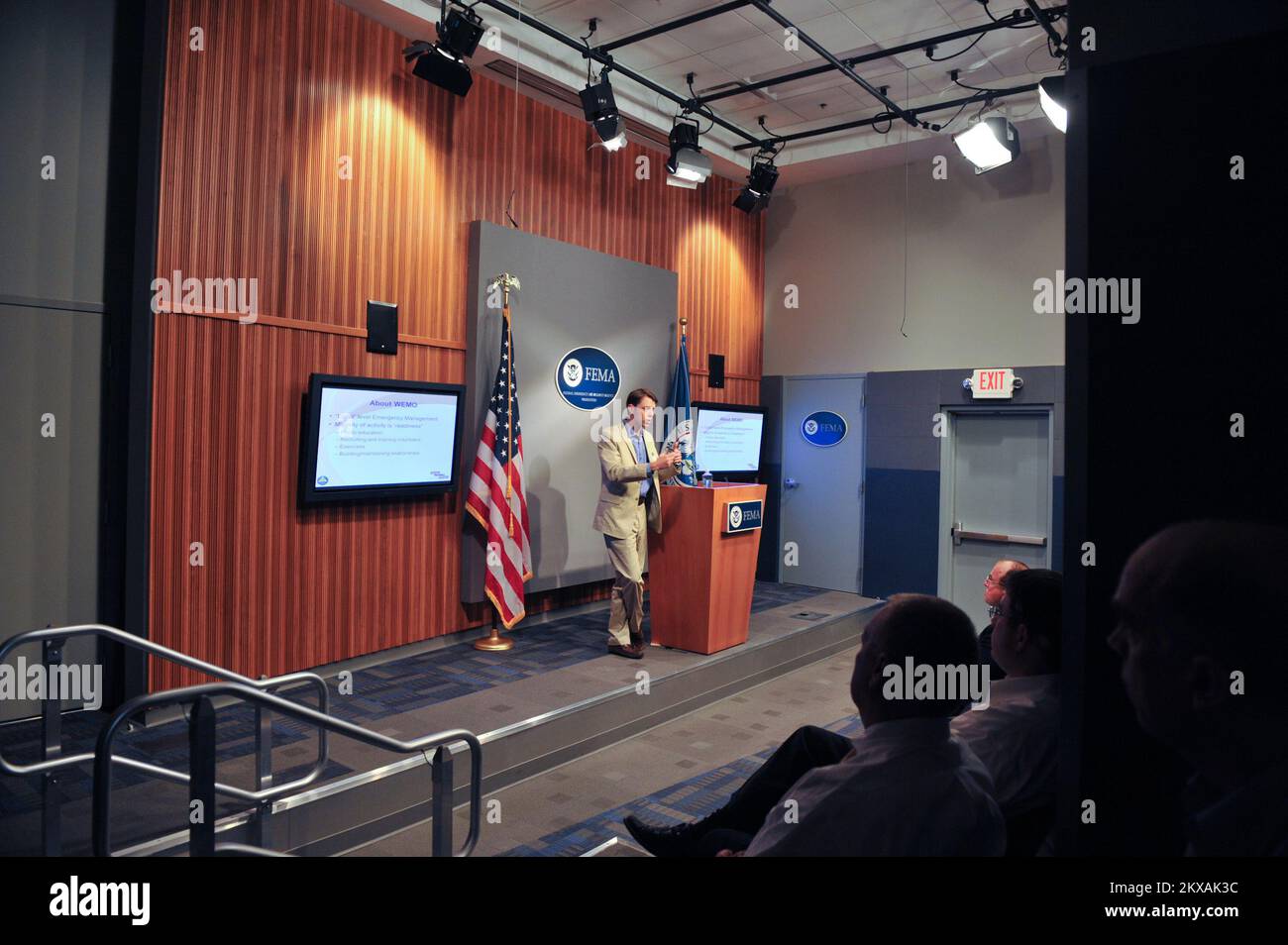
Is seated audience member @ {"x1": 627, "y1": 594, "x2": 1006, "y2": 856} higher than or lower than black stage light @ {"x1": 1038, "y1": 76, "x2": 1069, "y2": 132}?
lower

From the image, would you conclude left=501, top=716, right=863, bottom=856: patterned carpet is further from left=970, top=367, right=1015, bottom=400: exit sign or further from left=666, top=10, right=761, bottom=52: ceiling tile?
left=666, top=10, right=761, bottom=52: ceiling tile

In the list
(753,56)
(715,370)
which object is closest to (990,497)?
(715,370)

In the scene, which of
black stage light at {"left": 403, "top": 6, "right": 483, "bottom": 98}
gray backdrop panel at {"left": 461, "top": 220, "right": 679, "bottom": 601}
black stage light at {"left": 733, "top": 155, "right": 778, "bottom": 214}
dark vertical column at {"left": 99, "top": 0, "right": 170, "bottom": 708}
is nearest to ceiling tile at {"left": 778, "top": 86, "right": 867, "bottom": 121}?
black stage light at {"left": 733, "top": 155, "right": 778, "bottom": 214}

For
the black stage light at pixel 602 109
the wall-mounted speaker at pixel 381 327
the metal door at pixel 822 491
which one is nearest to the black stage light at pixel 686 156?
the black stage light at pixel 602 109

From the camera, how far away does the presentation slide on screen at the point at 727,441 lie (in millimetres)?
7246

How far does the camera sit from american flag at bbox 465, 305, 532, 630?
203 inches

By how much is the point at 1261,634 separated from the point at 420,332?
4641 millimetres

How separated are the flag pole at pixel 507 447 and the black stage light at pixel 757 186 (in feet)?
8.73

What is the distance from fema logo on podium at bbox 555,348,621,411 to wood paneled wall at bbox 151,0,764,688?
0.85 metres

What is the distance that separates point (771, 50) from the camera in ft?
18.6

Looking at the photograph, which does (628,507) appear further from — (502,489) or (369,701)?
(369,701)

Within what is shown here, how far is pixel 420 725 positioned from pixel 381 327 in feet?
7.46

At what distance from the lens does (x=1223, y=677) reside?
1038 mm
